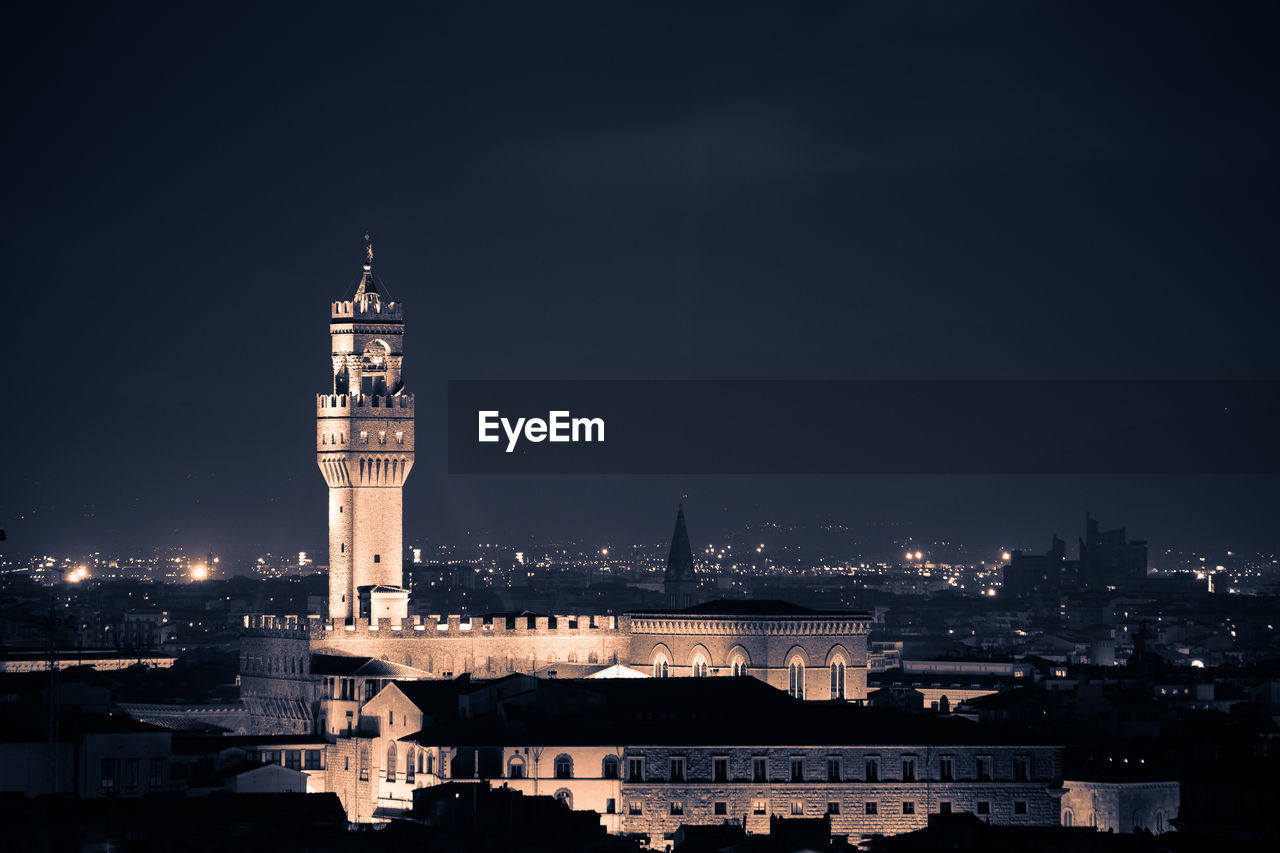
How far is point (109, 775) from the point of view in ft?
260

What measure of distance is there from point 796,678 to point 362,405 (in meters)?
18.4

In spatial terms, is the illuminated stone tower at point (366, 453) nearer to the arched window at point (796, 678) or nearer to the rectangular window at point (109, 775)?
the arched window at point (796, 678)

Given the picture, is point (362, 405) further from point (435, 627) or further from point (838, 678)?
point (838, 678)

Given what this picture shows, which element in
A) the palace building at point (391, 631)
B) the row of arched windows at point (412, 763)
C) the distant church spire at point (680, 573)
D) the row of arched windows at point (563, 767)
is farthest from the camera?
the distant church spire at point (680, 573)

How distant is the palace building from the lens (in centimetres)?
10106

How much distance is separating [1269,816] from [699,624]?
27.6 meters

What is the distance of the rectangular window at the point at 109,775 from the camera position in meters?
79.1

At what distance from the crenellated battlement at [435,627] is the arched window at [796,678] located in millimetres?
6278

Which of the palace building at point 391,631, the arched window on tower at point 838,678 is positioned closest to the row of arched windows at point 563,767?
the palace building at point 391,631

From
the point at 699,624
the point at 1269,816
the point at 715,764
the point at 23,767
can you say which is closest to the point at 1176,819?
the point at 1269,816

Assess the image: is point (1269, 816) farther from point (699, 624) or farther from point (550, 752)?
point (699, 624)

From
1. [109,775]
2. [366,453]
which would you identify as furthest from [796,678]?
[109,775]

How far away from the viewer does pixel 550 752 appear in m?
82.4

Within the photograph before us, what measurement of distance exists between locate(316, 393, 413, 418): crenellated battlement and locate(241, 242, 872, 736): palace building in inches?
1.9
